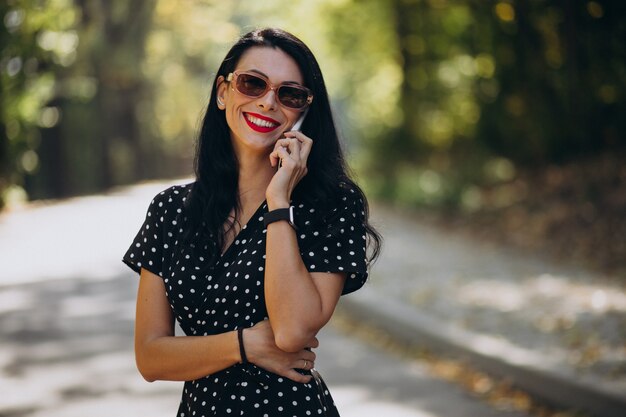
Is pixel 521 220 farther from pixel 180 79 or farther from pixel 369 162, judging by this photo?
pixel 180 79

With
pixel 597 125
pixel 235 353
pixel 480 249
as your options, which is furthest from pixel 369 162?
pixel 235 353

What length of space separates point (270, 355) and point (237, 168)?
27.7 inches

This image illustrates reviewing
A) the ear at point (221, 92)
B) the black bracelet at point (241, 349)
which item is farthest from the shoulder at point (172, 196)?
the black bracelet at point (241, 349)

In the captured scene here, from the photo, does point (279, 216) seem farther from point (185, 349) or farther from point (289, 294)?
point (185, 349)

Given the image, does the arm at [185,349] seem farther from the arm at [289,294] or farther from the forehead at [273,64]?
the forehead at [273,64]

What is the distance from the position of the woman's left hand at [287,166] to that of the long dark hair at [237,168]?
0.09 m

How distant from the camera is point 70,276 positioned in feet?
41.3

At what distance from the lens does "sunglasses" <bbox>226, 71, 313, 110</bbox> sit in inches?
118

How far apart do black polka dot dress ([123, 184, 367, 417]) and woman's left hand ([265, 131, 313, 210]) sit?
8cm

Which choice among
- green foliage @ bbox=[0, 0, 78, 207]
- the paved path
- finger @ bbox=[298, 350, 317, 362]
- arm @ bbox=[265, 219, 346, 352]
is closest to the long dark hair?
arm @ bbox=[265, 219, 346, 352]

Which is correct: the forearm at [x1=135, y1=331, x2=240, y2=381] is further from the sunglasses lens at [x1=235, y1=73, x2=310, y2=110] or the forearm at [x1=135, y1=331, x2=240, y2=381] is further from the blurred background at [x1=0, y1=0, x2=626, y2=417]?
the blurred background at [x1=0, y1=0, x2=626, y2=417]

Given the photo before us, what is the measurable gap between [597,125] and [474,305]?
25.6 ft

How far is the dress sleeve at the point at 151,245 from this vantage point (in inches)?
118

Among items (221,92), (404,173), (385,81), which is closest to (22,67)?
(404,173)
